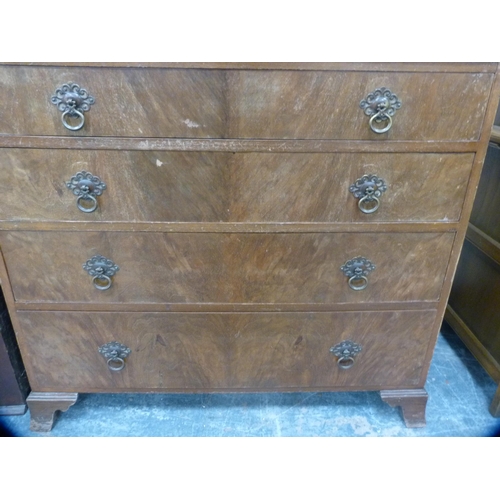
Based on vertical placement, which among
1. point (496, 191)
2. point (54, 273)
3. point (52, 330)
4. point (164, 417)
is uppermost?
point (496, 191)

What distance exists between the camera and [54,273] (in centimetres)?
99

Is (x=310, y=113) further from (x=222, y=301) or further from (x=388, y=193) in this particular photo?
(x=222, y=301)

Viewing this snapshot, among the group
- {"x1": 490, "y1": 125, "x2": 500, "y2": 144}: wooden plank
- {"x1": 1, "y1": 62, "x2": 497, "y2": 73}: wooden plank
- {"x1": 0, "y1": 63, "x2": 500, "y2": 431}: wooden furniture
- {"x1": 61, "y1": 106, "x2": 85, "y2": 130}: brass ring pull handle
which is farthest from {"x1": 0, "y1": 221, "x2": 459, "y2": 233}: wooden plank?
{"x1": 490, "y1": 125, "x2": 500, "y2": 144}: wooden plank

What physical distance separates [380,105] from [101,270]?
772 mm

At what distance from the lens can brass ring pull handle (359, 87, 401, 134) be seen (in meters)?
0.82

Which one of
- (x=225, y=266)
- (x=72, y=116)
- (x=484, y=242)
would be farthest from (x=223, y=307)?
(x=484, y=242)

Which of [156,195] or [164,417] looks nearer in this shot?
[156,195]

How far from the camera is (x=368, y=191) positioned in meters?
0.90

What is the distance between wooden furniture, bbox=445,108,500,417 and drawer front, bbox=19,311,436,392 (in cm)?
39

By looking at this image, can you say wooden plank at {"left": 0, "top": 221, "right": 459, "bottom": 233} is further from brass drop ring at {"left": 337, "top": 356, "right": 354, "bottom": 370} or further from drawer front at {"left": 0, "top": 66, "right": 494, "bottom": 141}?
brass drop ring at {"left": 337, "top": 356, "right": 354, "bottom": 370}

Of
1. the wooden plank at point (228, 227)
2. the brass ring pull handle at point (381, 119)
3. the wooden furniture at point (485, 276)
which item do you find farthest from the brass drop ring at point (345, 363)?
the brass ring pull handle at point (381, 119)
